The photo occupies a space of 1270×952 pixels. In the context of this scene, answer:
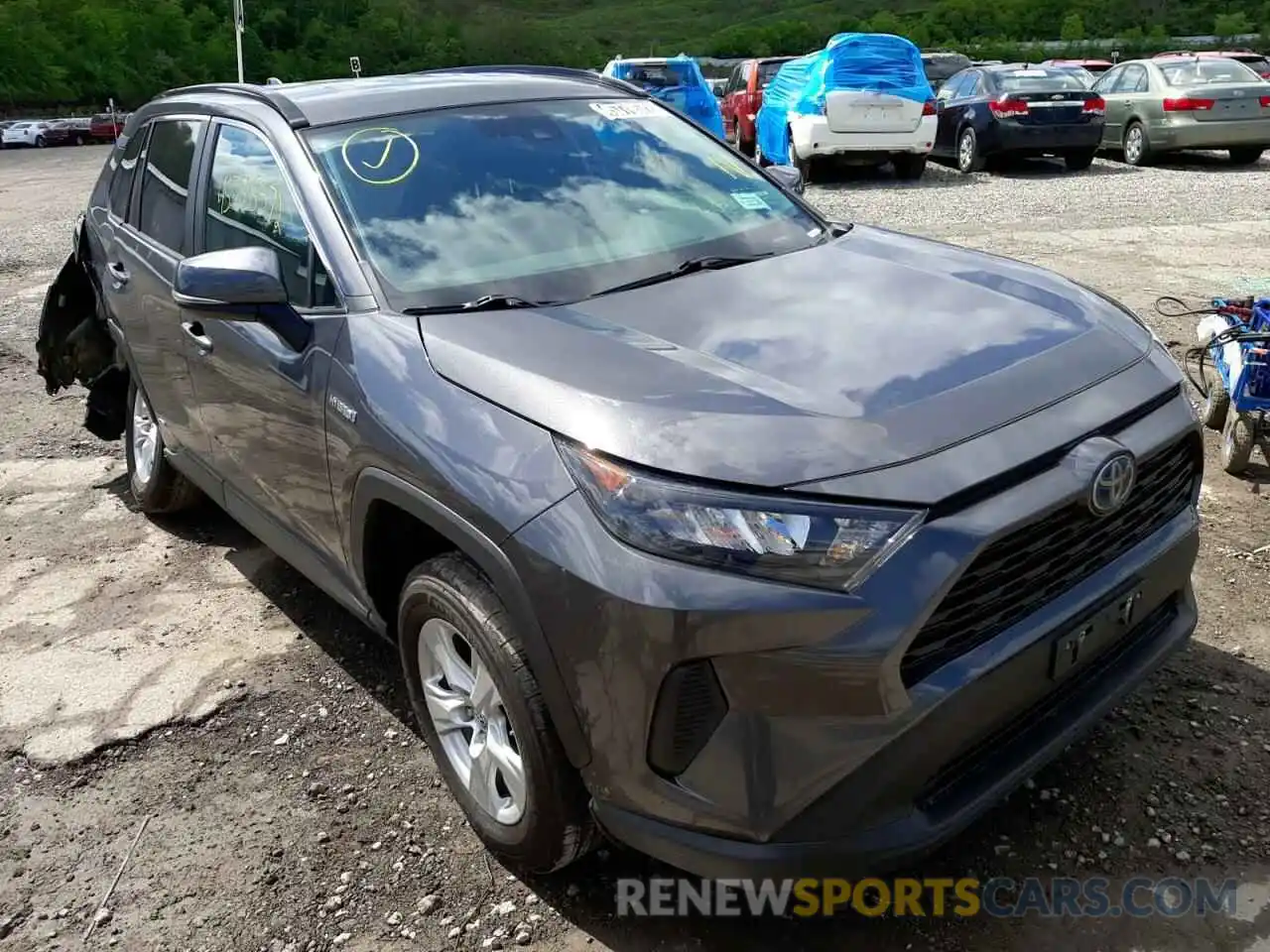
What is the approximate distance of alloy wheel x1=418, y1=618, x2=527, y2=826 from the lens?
8.29 ft

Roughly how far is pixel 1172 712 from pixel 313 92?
3.19 metres

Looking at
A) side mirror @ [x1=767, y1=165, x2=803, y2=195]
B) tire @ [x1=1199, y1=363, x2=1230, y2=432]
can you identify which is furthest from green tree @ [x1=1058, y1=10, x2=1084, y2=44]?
side mirror @ [x1=767, y1=165, x2=803, y2=195]

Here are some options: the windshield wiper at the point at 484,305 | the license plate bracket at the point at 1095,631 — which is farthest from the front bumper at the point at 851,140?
the license plate bracket at the point at 1095,631

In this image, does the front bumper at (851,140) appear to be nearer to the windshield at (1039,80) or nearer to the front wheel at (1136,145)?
the windshield at (1039,80)

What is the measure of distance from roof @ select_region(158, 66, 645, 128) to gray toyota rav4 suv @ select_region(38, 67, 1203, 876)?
0.9 inches

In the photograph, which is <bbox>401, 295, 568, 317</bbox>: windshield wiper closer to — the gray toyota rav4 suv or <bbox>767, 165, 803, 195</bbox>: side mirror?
the gray toyota rav4 suv

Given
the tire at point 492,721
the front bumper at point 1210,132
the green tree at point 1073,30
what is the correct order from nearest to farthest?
the tire at point 492,721 < the front bumper at point 1210,132 < the green tree at point 1073,30

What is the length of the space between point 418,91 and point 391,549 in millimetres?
1543

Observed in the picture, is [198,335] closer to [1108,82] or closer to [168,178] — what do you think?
[168,178]

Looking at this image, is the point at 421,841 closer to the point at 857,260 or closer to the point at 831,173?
the point at 857,260

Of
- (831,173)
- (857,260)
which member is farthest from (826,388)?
(831,173)

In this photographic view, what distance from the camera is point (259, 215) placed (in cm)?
336

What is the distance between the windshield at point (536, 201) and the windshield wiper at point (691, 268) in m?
0.03

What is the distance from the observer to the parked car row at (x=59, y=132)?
36625 millimetres
